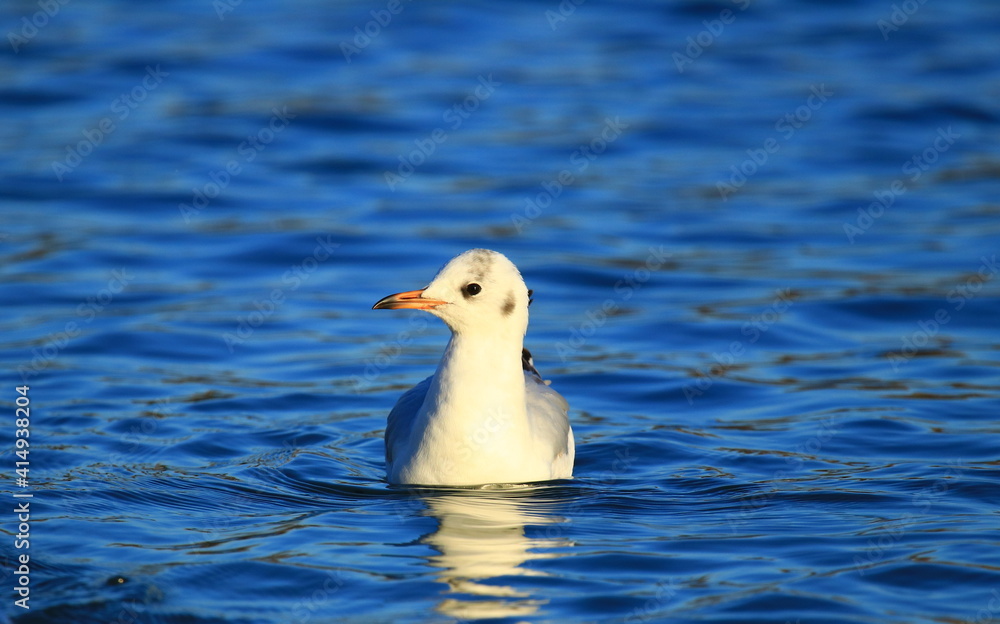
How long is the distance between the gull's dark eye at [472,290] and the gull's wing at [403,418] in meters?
0.70

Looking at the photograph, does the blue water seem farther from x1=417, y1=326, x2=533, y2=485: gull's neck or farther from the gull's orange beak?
the gull's orange beak

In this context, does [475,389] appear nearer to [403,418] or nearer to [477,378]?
[477,378]

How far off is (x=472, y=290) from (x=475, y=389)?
55cm

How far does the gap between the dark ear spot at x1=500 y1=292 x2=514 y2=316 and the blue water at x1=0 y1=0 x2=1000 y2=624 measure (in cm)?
105

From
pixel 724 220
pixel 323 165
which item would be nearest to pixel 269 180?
pixel 323 165

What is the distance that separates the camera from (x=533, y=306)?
41.5ft

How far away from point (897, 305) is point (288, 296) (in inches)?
217

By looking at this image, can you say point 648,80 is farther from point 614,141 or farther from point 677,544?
point 677,544

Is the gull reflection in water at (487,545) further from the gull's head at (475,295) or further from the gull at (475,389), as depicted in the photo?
the gull's head at (475,295)

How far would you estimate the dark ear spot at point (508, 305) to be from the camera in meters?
7.59

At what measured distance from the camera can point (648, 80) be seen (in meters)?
20.8

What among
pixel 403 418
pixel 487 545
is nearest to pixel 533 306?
pixel 403 418

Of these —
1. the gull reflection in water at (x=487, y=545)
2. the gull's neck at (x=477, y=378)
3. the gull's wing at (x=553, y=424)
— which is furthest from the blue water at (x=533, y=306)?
the gull's neck at (x=477, y=378)

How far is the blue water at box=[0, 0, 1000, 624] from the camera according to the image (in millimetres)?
6621
